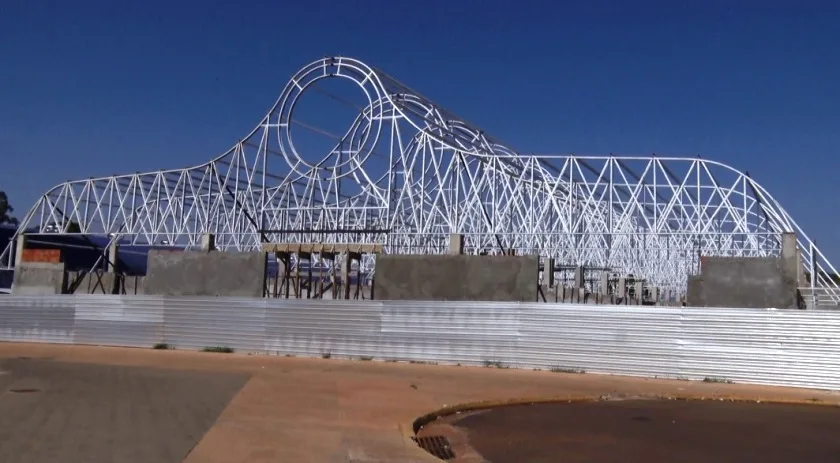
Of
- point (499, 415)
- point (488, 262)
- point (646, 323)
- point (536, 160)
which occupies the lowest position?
point (499, 415)

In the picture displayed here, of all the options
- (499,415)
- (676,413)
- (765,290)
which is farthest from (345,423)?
(765,290)

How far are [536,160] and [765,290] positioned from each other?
46.7 feet

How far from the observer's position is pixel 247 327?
807 inches

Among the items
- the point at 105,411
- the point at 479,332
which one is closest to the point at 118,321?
the point at 479,332

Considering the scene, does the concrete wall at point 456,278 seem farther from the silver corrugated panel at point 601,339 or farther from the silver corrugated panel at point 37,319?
the silver corrugated panel at point 37,319

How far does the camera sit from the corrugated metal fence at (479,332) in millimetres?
16156

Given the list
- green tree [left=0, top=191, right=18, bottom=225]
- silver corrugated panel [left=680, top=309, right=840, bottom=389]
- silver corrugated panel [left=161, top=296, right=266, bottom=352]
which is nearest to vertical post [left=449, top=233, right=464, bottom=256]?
silver corrugated panel [left=161, top=296, right=266, bottom=352]

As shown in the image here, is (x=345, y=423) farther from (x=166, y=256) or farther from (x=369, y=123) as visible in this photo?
(x=369, y=123)

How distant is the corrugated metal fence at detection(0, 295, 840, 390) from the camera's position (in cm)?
1616

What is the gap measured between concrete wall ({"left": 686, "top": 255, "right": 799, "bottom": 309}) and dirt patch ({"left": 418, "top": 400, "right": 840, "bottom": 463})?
5147 millimetres

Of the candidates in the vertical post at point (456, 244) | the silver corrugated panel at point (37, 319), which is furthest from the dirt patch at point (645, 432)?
the silver corrugated panel at point (37, 319)

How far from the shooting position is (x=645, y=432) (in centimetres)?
1080

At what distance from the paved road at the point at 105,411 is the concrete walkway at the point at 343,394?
403 mm

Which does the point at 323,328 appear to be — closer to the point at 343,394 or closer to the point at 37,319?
the point at 343,394
